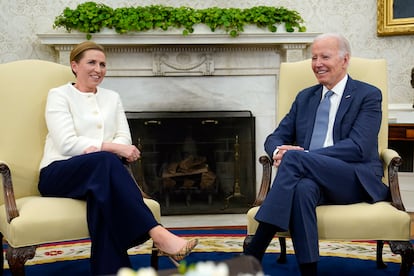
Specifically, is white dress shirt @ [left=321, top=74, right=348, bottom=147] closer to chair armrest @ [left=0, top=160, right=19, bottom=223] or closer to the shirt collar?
the shirt collar

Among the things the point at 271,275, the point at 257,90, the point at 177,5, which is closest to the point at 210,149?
the point at 257,90

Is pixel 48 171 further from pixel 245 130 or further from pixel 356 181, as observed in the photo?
pixel 245 130

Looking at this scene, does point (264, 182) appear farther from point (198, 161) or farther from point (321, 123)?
point (198, 161)

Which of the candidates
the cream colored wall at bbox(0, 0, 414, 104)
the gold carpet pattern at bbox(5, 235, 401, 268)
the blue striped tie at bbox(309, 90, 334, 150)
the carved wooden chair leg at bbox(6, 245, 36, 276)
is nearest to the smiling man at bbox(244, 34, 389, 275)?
the blue striped tie at bbox(309, 90, 334, 150)

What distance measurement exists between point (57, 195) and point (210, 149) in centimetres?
208

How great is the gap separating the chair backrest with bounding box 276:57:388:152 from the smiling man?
129 millimetres

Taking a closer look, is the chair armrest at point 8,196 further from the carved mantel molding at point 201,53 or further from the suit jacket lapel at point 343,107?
the carved mantel molding at point 201,53

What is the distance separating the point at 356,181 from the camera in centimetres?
246

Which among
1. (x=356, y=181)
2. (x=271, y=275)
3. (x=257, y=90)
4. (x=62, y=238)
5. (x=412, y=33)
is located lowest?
(x=271, y=275)

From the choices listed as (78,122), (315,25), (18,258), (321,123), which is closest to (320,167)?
(321,123)

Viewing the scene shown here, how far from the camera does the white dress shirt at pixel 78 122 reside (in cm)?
263

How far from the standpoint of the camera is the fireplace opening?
441 cm

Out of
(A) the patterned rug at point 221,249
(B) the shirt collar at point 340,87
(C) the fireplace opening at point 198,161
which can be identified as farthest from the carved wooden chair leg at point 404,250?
(C) the fireplace opening at point 198,161

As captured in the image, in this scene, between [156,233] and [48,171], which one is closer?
[156,233]
